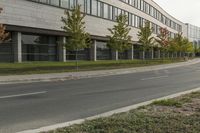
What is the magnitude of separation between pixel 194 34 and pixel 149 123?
149 m

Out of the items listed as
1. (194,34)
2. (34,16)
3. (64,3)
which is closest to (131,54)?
(64,3)

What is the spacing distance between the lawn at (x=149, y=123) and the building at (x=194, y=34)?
5300 inches

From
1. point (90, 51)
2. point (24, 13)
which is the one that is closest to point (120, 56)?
point (90, 51)

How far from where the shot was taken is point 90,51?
2109 inches

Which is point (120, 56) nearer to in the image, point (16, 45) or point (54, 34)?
point (54, 34)

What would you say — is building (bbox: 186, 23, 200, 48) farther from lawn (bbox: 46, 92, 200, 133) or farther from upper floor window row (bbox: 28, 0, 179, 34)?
lawn (bbox: 46, 92, 200, 133)

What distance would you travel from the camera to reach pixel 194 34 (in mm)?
152500

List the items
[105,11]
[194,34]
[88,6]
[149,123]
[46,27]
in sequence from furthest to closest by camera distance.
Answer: [194,34], [105,11], [88,6], [46,27], [149,123]

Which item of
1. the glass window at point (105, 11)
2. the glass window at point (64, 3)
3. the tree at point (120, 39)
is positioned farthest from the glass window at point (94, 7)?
the glass window at point (64, 3)

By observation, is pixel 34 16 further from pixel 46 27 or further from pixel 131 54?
pixel 131 54

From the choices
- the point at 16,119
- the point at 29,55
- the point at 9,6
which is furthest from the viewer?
the point at 29,55

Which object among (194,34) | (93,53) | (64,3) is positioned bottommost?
(93,53)

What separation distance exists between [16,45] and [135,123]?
3024 centimetres

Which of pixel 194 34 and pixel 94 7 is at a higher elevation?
pixel 194 34
